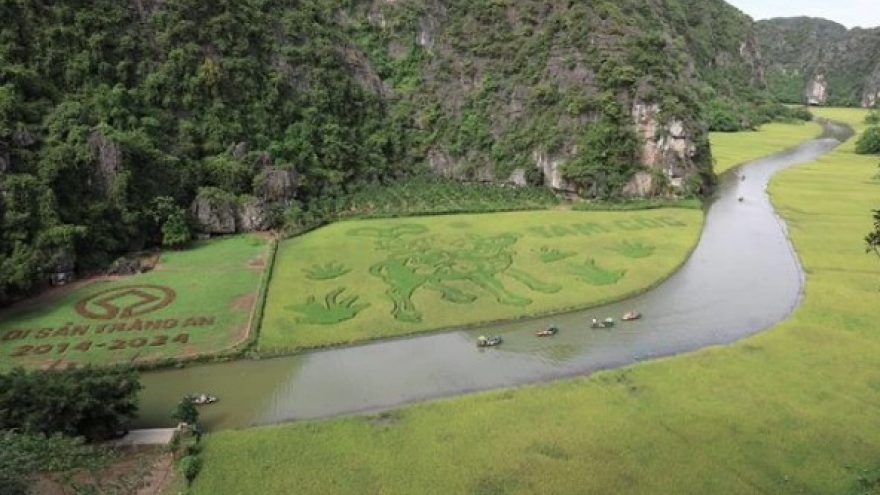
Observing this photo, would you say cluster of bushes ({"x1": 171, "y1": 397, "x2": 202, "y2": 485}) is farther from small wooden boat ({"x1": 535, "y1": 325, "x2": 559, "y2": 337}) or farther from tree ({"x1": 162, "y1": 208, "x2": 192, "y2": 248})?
tree ({"x1": 162, "y1": 208, "x2": 192, "y2": 248})

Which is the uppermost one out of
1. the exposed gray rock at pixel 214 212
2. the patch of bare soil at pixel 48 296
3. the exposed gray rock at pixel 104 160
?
the exposed gray rock at pixel 104 160

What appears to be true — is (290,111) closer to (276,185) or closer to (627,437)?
(276,185)

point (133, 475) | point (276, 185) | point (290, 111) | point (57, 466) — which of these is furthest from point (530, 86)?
point (57, 466)

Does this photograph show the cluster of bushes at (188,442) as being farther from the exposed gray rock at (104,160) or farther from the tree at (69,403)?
the exposed gray rock at (104,160)

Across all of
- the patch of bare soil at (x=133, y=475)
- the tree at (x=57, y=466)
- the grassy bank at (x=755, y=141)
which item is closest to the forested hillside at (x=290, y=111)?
the patch of bare soil at (x=133, y=475)

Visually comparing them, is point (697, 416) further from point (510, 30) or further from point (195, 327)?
point (510, 30)

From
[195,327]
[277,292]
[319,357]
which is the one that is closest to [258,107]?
[277,292]

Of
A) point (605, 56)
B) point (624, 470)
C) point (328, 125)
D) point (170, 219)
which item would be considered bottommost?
point (624, 470)
